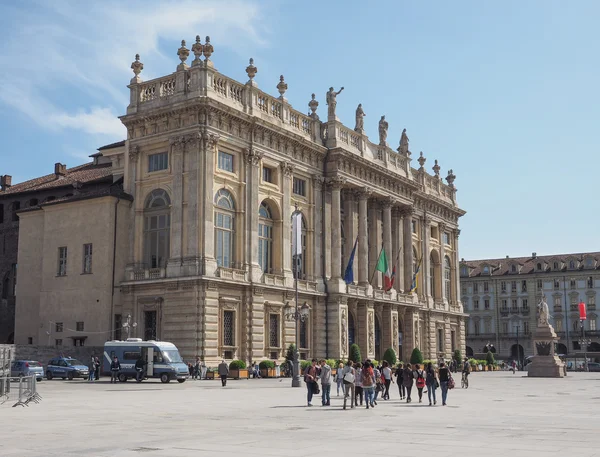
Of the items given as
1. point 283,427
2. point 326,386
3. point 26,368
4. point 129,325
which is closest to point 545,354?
point 129,325

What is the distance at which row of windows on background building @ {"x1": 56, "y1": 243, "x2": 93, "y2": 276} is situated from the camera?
54.0 meters

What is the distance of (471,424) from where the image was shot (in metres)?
20.7

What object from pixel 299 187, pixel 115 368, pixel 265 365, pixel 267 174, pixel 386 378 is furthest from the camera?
pixel 299 187

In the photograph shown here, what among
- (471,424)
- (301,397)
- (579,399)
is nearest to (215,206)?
(301,397)

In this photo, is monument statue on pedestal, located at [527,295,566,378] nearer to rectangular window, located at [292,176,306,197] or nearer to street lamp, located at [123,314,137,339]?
rectangular window, located at [292,176,306,197]

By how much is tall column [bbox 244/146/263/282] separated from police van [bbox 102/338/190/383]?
11454mm

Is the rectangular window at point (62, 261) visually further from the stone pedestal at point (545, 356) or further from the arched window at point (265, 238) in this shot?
the stone pedestal at point (545, 356)

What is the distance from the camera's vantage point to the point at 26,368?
4412 cm

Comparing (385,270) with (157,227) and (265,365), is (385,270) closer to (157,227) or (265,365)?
(265,365)

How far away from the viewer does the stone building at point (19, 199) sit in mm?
61312

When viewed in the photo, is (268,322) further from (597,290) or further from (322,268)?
(597,290)

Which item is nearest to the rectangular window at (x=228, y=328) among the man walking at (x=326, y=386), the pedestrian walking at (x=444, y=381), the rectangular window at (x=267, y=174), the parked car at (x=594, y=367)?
the rectangular window at (x=267, y=174)

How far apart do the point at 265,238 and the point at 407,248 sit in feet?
78.8

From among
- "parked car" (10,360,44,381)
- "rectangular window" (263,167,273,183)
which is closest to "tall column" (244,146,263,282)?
"rectangular window" (263,167,273,183)
